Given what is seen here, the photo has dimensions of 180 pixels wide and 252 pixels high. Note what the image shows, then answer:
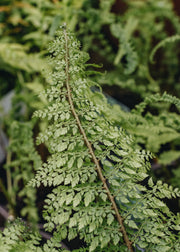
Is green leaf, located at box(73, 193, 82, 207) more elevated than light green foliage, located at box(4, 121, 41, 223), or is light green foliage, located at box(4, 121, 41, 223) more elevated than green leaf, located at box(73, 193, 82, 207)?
light green foliage, located at box(4, 121, 41, 223)

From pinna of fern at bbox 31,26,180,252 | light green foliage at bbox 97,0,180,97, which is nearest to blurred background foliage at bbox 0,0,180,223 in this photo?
light green foliage at bbox 97,0,180,97

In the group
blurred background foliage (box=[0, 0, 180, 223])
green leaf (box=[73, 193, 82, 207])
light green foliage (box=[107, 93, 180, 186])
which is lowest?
green leaf (box=[73, 193, 82, 207])

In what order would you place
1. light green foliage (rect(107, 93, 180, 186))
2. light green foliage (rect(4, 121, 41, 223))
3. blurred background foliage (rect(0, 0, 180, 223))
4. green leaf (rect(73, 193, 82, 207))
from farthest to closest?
1. blurred background foliage (rect(0, 0, 180, 223))
2. light green foliage (rect(4, 121, 41, 223))
3. light green foliage (rect(107, 93, 180, 186))
4. green leaf (rect(73, 193, 82, 207))

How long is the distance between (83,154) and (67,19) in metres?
1.00

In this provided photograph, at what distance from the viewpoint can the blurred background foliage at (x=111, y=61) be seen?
46.1 inches

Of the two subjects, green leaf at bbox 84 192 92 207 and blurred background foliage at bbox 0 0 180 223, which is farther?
blurred background foliage at bbox 0 0 180 223

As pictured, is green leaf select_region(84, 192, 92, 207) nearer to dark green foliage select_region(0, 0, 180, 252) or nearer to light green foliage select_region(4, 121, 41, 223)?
dark green foliage select_region(0, 0, 180, 252)

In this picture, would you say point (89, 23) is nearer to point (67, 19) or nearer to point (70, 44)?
point (67, 19)

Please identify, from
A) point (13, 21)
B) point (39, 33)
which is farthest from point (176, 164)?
point (13, 21)

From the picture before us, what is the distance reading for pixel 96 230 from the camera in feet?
1.98

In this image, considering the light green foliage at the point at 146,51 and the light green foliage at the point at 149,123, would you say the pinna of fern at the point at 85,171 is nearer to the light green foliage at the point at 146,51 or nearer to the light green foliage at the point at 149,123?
the light green foliage at the point at 149,123

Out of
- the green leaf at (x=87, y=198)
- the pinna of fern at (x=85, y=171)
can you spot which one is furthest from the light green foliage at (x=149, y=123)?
the green leaf at (x=87, y=198)

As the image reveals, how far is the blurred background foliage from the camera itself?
117cm

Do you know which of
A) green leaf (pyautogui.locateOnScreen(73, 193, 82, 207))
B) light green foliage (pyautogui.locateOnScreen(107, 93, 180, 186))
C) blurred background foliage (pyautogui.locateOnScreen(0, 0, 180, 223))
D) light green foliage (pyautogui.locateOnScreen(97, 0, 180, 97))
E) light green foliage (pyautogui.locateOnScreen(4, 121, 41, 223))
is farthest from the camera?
light green foliage (pyautogui.locateOnScreen(97, 0, 180, 97))
